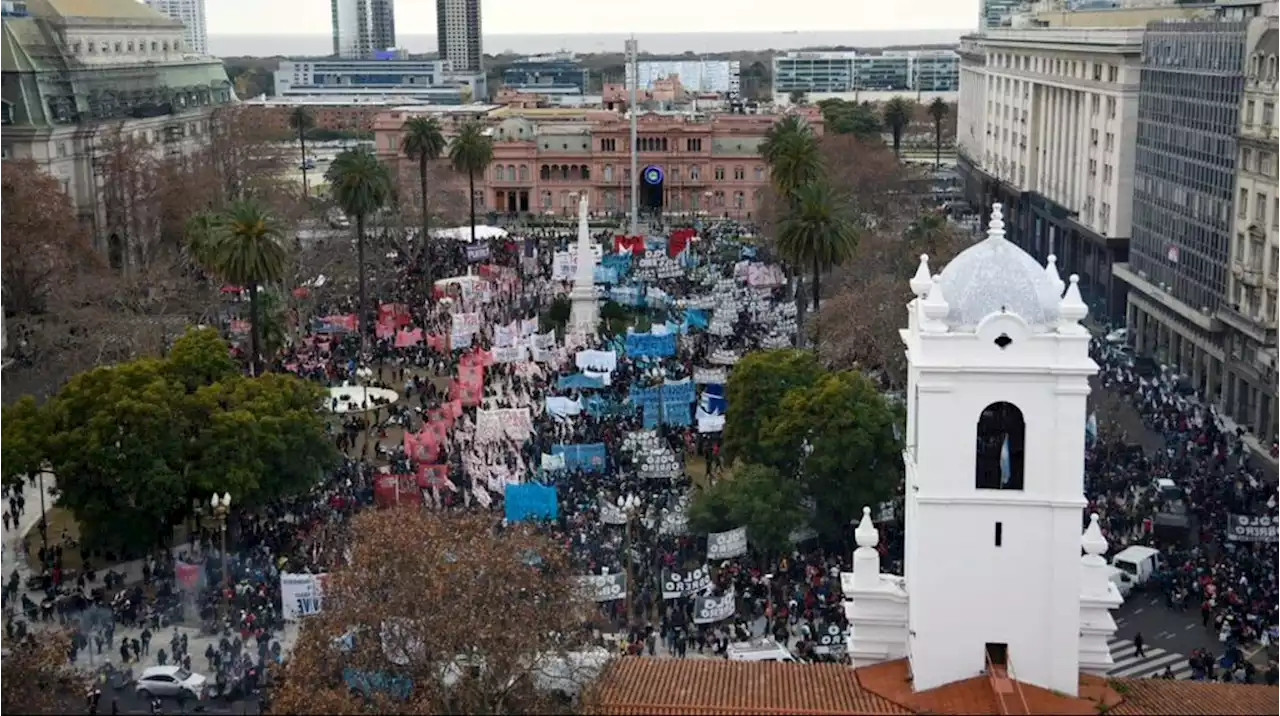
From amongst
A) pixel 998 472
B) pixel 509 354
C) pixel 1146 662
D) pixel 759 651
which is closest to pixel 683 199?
pixel 509 354

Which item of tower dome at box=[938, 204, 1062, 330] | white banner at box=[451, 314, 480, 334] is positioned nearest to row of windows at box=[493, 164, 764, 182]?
white banner at box=[451, 314, 480, 334]

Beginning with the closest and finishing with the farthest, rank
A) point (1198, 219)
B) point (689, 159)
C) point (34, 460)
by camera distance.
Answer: point (34, 460), point (1198, 219), point (689, 159)

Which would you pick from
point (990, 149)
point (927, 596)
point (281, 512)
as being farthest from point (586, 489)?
point (990, 149)

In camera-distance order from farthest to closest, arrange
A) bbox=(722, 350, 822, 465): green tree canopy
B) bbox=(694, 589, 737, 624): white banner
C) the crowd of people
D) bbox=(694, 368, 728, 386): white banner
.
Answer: bbox=(694, 368, 728, 386): white banner < bbox=(722, 350, 822, 465): green tree canopy < the crowd of people < bbox=(694, 589, 737, 624): white banner

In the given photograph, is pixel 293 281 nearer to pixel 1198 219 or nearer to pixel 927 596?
pixel 1198 219

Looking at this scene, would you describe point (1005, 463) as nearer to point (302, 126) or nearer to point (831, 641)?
point (831, 641)

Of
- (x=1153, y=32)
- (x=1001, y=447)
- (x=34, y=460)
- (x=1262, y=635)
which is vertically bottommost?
(x=1262, y=635)

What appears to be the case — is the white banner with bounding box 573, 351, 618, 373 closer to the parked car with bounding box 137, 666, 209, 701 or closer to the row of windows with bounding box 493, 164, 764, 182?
the parked car with bounding box 137, 666, 209, 701
